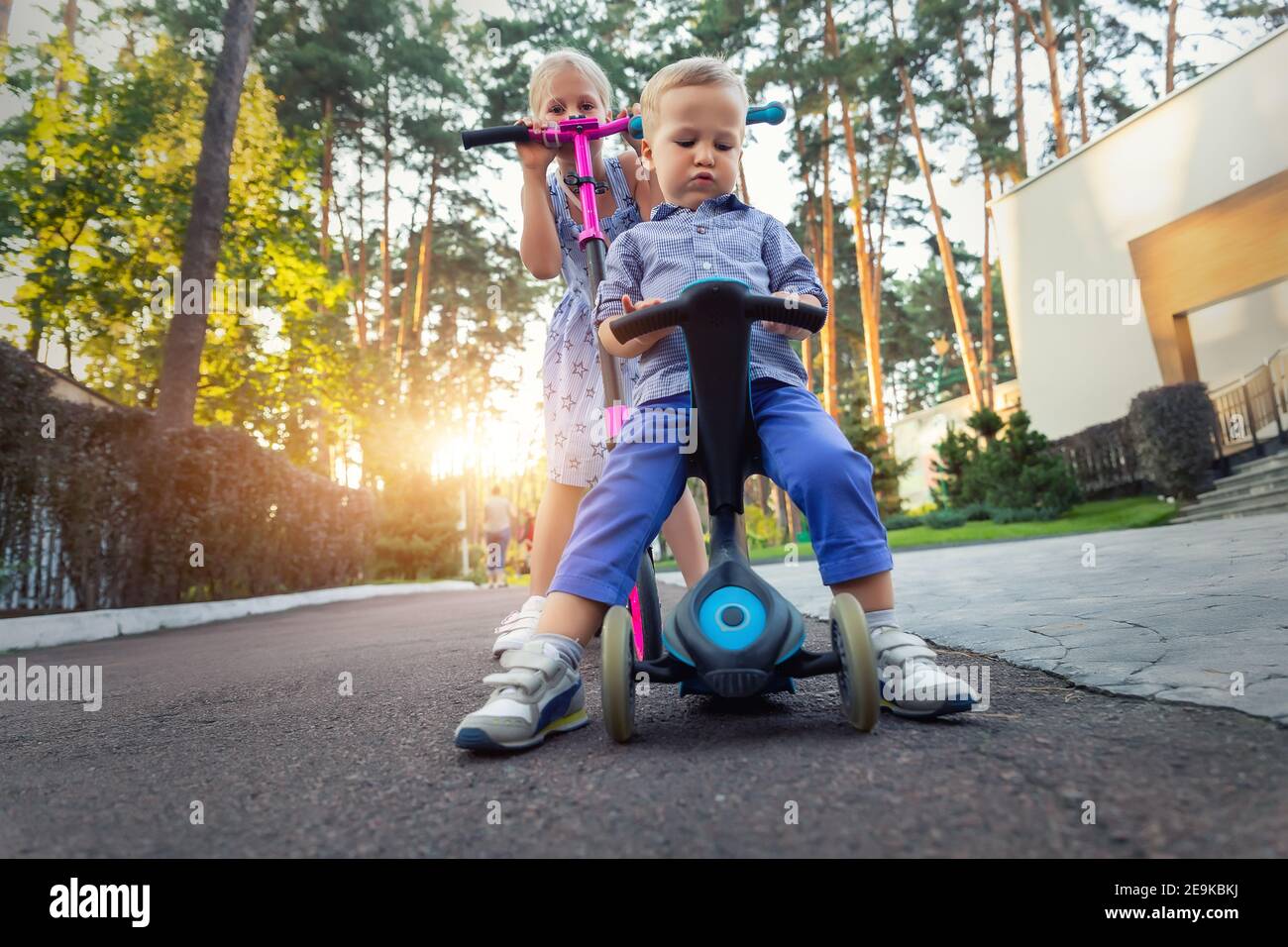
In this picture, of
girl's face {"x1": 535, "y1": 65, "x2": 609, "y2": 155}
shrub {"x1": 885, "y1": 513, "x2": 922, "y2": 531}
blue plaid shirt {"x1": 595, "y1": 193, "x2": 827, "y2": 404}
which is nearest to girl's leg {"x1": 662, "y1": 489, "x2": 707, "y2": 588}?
blue plaid shirt {"x1": 595, "y1": 193, "x2": 827, "y2": 404}

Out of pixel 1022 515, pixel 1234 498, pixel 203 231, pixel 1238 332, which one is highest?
pixel 203 231

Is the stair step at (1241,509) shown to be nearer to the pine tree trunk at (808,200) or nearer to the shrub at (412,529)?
the pine tree trunk at (808,200)

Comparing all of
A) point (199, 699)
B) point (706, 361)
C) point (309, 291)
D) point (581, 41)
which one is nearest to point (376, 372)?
point (309, 291)

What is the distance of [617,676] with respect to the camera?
1.55 meters

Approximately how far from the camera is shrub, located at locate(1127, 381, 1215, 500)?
1103 cm

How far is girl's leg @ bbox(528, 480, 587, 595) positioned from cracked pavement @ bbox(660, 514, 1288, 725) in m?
1.44

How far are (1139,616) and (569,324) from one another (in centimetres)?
233

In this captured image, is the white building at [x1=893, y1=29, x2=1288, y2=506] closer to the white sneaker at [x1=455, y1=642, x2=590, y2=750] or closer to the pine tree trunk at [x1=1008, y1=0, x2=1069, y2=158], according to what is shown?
the pine tree trunk at [x1=1008, y1=0, x2=1069, y2=158]

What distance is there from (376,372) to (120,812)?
1741 centimetres

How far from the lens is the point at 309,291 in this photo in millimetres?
12258

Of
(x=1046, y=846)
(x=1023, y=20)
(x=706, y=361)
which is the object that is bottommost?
(x=1046, y=846)

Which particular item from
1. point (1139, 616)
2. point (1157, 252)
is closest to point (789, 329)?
point (1139, 616)

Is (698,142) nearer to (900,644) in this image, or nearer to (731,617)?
(731,617)
